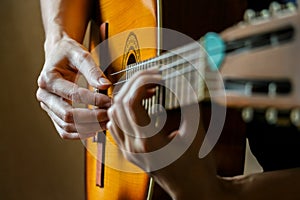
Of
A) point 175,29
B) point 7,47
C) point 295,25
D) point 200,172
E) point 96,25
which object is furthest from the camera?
point 7,47

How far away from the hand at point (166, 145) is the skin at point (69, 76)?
0.58 feet

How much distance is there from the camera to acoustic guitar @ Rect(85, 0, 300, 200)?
0.43 meters

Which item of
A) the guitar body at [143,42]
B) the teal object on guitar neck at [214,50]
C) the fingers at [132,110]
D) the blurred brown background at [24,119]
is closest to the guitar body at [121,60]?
the guitar body at [143,42]

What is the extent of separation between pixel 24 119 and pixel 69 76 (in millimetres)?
682

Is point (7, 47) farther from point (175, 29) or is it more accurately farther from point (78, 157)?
point (175, 29)

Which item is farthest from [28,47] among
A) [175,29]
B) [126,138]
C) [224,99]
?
[224,99]

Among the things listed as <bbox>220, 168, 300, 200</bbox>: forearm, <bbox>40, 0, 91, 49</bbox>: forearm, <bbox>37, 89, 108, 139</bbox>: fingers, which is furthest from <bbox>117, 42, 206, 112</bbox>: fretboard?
<bbox>40, 0, 91, 49</bbox>: forearm

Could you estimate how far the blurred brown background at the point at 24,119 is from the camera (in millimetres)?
1594

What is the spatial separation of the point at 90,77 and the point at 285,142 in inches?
12.5

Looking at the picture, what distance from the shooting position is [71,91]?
88 cm

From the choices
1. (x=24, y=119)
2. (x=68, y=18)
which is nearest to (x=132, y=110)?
(x=68, y=18)

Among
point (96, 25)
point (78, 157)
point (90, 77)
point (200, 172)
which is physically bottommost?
point (78, 157)

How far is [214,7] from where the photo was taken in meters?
0.79

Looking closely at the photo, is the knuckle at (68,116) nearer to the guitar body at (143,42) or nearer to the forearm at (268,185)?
the guitar body at (143,42)
